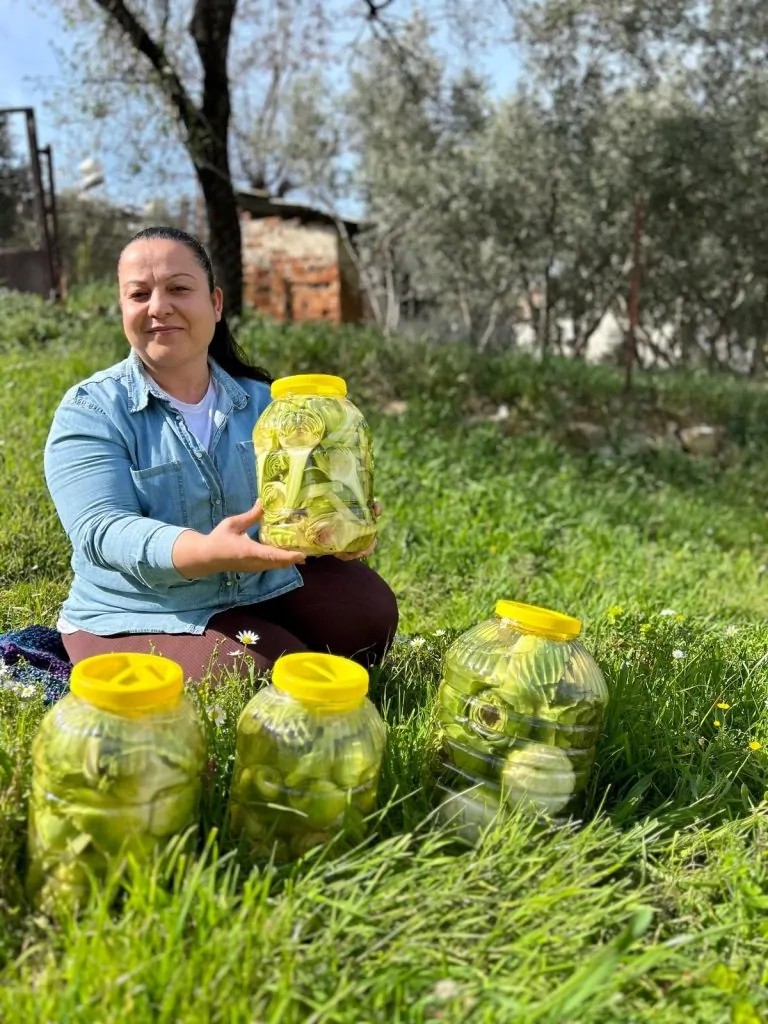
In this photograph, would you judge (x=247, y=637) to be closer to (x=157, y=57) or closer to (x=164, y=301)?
(x=164, y=301)

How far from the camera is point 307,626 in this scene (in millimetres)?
2996

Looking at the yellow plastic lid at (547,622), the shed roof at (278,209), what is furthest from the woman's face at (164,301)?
the shed roof at (278,209)

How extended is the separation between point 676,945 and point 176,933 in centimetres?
95

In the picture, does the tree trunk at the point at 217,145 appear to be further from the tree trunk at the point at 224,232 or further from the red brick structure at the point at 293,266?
the red brick structure at the point at 293,266

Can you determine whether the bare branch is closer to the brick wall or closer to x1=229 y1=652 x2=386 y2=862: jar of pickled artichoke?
the brick wall

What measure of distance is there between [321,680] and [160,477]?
42.6 inches

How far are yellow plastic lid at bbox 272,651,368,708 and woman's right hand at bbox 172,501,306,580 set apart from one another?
356 mm

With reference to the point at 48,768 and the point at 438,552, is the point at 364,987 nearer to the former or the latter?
the point at 48,768

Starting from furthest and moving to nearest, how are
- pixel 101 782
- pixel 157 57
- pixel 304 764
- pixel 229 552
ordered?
pixel 157 57, pixel 229 552, pixel 304 764, pixel 101 782

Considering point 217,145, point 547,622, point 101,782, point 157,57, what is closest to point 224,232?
point 217,145

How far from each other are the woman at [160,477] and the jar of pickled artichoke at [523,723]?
561 mm

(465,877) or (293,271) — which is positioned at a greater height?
(293,271)

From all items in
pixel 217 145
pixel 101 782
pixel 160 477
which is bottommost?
pixel 101 782

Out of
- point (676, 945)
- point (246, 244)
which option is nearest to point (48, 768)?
point (676, 945)
